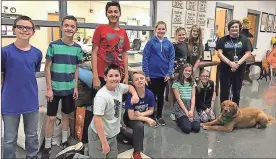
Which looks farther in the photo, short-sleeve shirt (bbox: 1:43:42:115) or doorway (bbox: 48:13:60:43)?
doorway (bbox: 48:13:60:43)

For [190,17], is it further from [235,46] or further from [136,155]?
[136,155]

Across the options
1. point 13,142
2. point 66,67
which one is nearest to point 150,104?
point 66,67

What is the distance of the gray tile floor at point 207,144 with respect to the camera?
7.64ft

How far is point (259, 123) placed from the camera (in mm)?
3051

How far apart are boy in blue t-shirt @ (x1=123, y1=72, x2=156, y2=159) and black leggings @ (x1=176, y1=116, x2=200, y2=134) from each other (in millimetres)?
642

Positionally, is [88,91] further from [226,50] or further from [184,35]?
[226,50]

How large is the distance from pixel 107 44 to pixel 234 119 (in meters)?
1.74

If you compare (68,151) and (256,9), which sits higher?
(256,9)

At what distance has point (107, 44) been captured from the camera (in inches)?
90.9

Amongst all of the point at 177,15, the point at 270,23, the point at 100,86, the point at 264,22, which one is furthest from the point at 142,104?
the point at 270,23

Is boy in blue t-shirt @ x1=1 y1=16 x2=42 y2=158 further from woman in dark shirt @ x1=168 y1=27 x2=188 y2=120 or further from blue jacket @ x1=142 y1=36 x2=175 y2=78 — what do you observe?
woman in dark shirt @ x1=168 y1=27 x2=188 y2=120

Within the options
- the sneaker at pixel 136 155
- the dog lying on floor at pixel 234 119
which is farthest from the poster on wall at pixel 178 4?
the sneaker at pixel 136 155

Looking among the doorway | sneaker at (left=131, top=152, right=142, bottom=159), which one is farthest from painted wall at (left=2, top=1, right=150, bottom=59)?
sneaker at (left=131, top=152, right=142, bottom=159)

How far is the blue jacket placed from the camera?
298 centimetres
